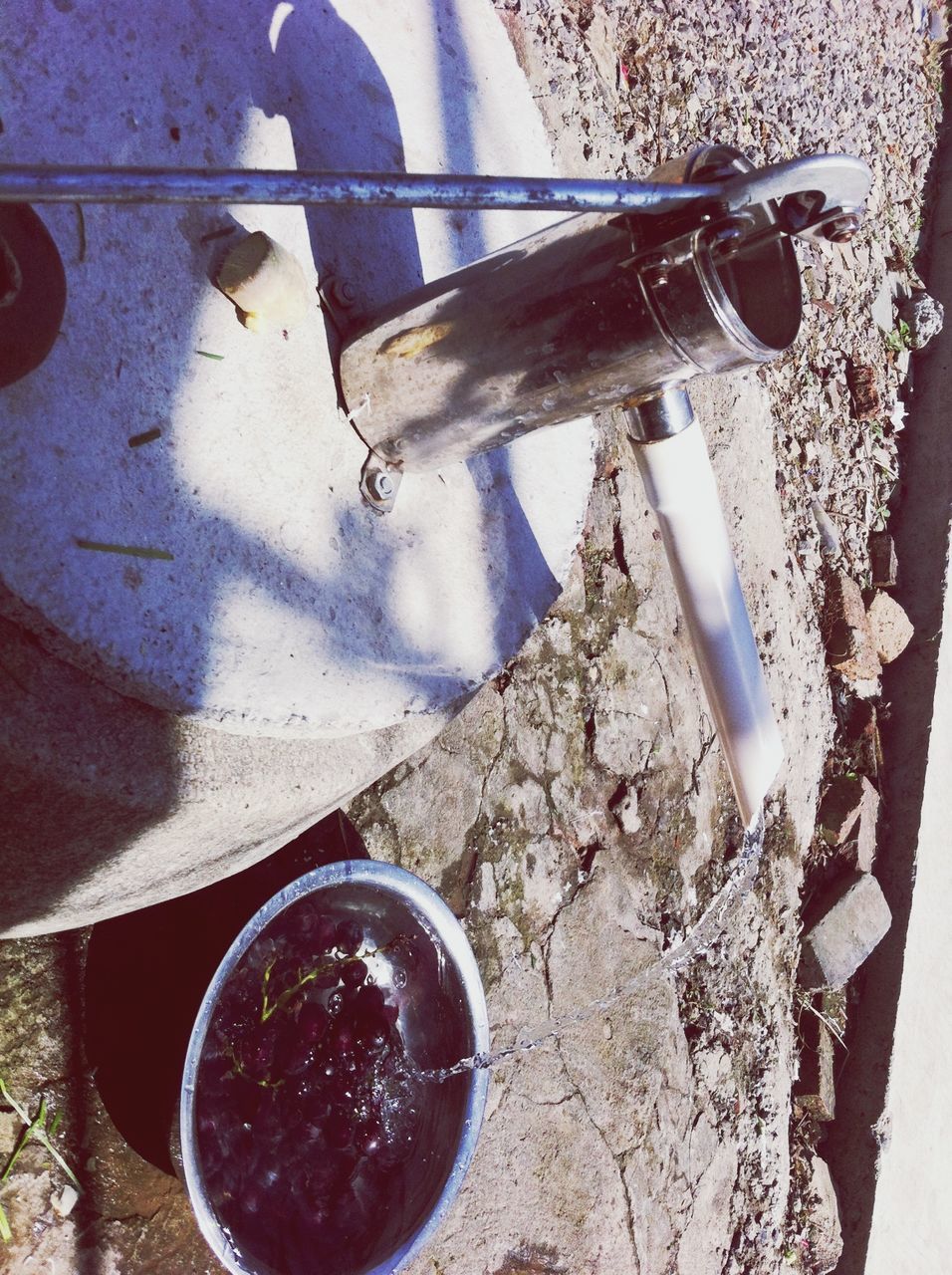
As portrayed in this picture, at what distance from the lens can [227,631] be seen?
1115 mm

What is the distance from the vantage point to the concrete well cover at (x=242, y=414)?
Result: 1.01 meters

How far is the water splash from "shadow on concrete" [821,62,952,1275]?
580 millimetres

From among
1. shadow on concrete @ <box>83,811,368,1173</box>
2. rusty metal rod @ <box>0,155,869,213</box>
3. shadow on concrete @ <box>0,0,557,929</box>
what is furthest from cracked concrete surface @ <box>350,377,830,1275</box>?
rusty metal rod @ <box>0,155,869,213</box>

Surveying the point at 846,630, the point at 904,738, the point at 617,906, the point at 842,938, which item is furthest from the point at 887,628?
the point at 617,906

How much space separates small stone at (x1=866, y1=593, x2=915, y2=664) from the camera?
2919 millimetres

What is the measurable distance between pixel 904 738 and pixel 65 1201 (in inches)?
95.1

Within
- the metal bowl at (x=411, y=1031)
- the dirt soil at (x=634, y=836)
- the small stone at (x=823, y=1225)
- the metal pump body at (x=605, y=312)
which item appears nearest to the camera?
the metal pump body at (x=605, y=312)

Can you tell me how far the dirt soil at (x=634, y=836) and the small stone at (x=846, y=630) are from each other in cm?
6

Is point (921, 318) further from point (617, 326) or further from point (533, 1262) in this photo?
point (533, 1262)

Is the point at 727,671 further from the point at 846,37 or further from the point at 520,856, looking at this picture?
the point at 846,37

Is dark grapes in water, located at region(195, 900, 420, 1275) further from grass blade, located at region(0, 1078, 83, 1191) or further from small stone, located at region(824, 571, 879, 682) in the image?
small stone, located at region(824, 571, 879, 682)

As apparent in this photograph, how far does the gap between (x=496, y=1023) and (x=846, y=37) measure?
310cm

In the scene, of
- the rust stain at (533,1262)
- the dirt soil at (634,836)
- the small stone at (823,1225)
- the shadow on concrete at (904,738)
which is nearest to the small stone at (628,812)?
the dirt soil at (634,836)

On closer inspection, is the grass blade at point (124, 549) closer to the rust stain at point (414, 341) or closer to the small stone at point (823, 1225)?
the rust stain at point (414, 341)
